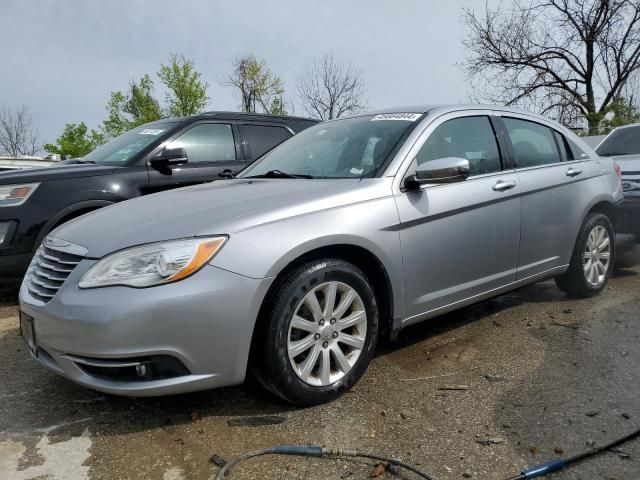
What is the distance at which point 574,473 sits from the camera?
7.34ft

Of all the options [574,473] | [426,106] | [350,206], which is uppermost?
[426,106]

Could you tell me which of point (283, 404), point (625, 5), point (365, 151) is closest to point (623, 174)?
point (365, 151)

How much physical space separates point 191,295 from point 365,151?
157cm

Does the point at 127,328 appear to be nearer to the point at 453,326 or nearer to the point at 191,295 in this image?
the point at 191,295

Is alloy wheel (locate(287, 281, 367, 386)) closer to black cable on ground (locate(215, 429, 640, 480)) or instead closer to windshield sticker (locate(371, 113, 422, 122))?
black cable on ground (locate(215, 429, 640, 480))

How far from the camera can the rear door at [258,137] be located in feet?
20.3

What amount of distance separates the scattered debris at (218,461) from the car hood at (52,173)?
3.44 meters

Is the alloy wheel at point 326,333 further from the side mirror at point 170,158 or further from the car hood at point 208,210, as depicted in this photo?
the side mirror at point 170,158

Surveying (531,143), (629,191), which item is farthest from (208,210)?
(629,191)

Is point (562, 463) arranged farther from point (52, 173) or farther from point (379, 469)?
point (52, 173)

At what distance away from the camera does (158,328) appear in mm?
2414

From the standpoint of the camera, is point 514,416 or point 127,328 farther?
point 514,416

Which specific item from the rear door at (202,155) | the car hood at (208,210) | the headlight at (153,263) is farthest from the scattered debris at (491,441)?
the rear door at (202,155)

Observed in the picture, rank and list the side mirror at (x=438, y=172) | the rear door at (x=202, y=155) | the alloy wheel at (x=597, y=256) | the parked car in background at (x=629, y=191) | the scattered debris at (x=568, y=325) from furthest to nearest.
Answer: the parked car in background at (x=629, y=191) < the rear door at (x=202, y=155) < the alloy wheel at (x=597, y=256) < the scattered debris at (x=568, y=325) < the side mirror at (x=438, y=172)
